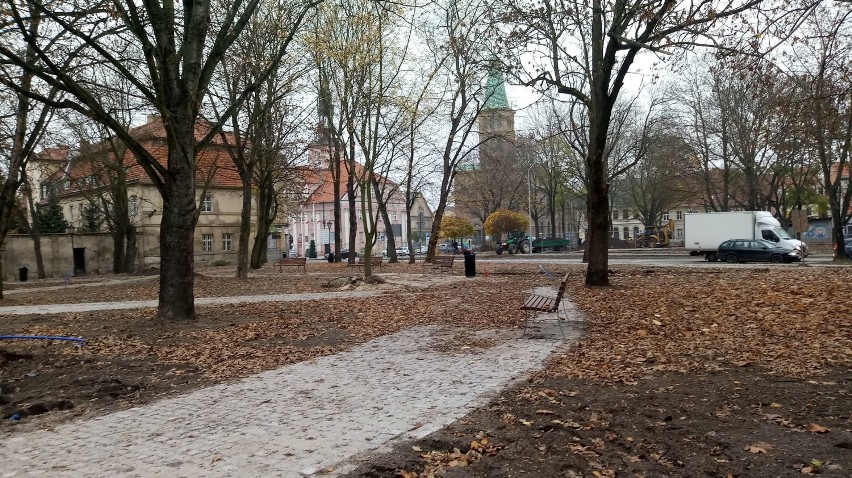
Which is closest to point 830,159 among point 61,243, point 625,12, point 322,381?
point 625,12

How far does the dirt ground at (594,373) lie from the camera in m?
4.52

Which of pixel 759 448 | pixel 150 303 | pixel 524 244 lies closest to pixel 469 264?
pixel 150 303

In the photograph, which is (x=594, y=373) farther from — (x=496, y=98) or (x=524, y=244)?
(x=524, y=244)

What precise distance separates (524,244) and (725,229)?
2298 centimetres

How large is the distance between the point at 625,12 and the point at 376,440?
38.2ft

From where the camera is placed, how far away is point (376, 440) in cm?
516

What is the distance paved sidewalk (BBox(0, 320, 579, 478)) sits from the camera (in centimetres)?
475

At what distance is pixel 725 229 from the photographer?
36844 millimetres

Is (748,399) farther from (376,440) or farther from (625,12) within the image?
(625,12)

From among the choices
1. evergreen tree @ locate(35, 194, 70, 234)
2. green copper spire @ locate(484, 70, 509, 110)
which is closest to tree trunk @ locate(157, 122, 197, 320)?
green copper spire @ locate(484, 70, 509, 110)

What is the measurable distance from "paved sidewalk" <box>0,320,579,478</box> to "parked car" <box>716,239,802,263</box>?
89.9ft

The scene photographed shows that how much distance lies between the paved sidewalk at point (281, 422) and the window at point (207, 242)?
42597mm

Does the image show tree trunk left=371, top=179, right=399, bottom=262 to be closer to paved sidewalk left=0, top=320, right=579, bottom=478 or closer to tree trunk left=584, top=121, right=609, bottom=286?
tree trunk left=584, top=121, right=609, bottom=286

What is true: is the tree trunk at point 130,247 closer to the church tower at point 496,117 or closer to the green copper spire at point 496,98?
the church tower at point 496,117
